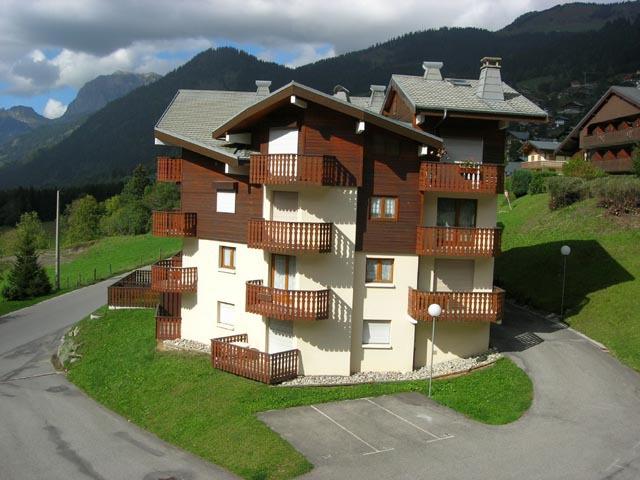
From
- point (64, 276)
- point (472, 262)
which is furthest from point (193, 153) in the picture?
point (64, 276)

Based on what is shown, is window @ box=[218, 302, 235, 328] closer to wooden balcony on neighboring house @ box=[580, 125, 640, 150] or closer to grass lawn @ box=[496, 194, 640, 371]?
grass lawn @ box=[496, 194, 640, 371]

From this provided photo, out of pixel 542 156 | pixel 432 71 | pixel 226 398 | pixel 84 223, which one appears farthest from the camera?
pixel 84 223

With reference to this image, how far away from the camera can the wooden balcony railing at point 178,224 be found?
24.9m

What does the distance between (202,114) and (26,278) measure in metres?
26.8

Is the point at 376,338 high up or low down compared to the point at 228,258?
down

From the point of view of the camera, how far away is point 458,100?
869 inches

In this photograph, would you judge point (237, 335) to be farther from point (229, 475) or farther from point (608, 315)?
point (608, 315)

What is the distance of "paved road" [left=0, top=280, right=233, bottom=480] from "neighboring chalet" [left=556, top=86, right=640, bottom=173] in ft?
131

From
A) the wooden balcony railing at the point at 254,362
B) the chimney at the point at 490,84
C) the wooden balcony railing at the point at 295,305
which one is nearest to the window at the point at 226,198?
the wooden balcony railing at the point at 295,305

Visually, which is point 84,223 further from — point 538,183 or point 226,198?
point 226,198

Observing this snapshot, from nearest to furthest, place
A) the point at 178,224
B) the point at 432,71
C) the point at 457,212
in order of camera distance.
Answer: the point at 457,212
the point at 178,224
the point at 432,71

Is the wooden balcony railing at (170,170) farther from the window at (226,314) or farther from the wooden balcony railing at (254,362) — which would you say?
the wooden balcony railing at (254,362)

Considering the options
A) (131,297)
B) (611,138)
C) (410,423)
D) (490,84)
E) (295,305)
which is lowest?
(410,423)

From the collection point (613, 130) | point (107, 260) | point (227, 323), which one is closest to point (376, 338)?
point (227, 323)
